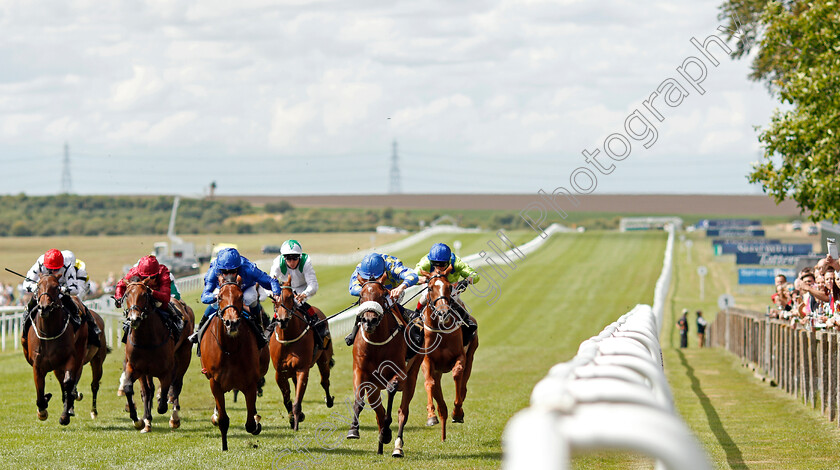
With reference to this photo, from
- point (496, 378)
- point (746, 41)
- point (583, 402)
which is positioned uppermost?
point (746, 41)

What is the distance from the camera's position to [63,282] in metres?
12.6

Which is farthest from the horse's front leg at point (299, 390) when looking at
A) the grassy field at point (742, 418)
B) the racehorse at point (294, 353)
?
the grassy field at point (742, 418)

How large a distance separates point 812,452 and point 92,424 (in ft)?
26.1

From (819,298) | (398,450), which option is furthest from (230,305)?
(819,298)

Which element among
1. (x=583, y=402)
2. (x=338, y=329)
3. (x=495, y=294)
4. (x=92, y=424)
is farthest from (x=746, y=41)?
(x=583, y=402)

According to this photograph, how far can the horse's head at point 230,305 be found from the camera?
10.0m

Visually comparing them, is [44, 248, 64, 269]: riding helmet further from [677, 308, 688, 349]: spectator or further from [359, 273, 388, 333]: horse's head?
[677, 308, 688, 349]: spectator

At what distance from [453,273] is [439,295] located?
0.99 metres

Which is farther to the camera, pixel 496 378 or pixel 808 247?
pixel 808 247

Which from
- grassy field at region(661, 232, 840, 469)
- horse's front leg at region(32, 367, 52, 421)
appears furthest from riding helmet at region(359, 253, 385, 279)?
horse's front leg at region(32, 367, 52, 421)

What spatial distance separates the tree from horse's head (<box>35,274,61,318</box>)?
11728 mm

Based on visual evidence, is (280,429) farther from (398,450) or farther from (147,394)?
(398,450)

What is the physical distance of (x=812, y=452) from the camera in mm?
9805

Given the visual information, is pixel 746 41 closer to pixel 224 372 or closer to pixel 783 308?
pixel 783 308
